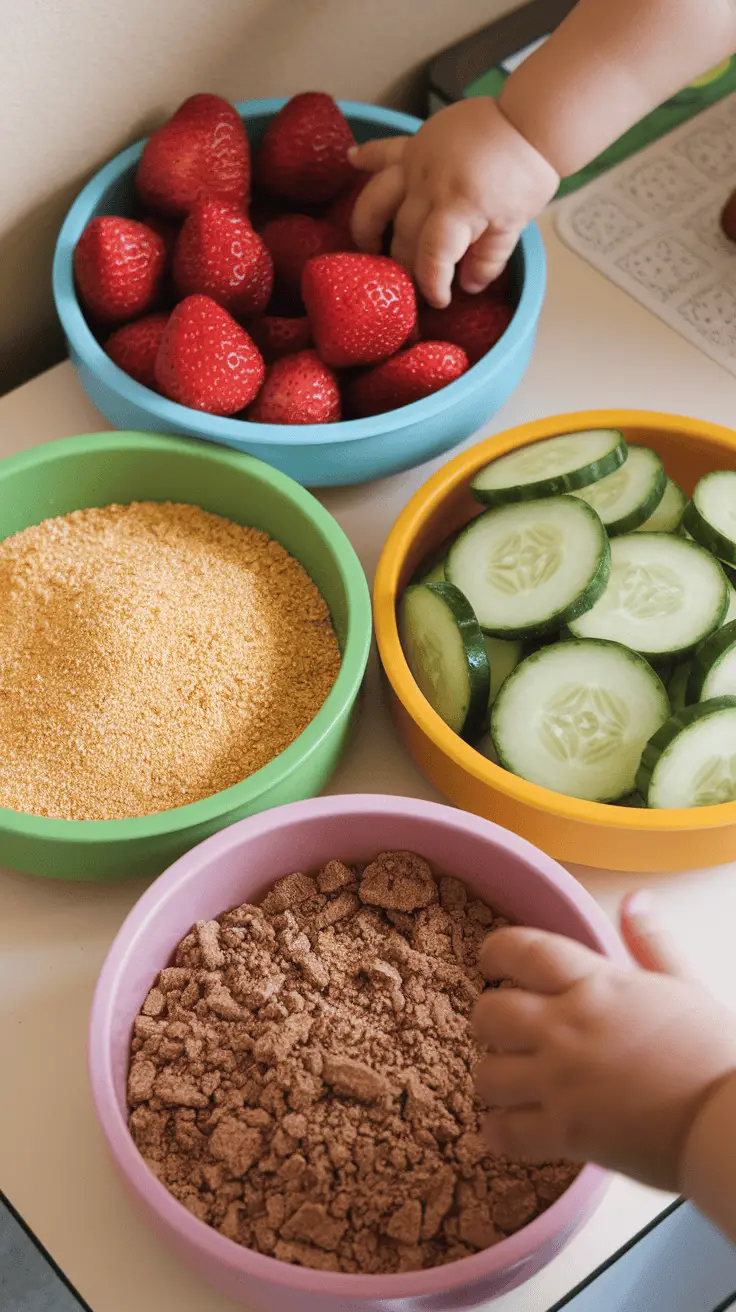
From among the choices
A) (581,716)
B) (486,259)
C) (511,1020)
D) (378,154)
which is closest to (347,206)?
(378,154)

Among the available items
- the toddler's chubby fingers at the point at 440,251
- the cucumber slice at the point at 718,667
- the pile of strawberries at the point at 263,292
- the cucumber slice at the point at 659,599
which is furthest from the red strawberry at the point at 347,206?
the cucumber slice at the point at 718,667

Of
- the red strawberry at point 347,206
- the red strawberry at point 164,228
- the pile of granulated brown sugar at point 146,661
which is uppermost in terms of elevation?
the red strawberry at point 164,228

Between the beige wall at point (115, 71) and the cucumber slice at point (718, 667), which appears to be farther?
the beige wall at point (115, 71)

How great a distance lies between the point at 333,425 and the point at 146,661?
26cm

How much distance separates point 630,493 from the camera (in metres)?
1.02

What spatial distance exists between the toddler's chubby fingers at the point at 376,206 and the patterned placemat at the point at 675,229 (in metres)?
0.26

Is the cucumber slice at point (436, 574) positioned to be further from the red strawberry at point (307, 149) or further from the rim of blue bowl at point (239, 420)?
the red strawberry at point (307, 149)

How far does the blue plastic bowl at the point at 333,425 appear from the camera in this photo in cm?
99

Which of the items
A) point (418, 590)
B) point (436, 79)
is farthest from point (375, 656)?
point (436, 79)

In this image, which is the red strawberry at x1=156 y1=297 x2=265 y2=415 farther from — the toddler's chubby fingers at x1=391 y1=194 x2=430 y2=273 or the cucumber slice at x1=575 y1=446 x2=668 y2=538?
the cucumber slice at x1=575 y1=446 x2=668 y2=538

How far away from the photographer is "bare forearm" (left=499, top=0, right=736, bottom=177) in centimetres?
102

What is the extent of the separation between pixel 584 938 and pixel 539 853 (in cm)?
6

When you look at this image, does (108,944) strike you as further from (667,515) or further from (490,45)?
(490,45)

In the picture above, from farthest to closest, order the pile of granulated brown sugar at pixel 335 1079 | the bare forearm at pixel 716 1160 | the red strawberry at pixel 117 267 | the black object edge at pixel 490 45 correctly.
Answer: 1. the black object edge at pixel 490 45
2. the red strawberry at pixel 117 267
3. the pile of granulated brown sugar at pixel 335 1079
4. the bare forearm at pixel 716 1160
